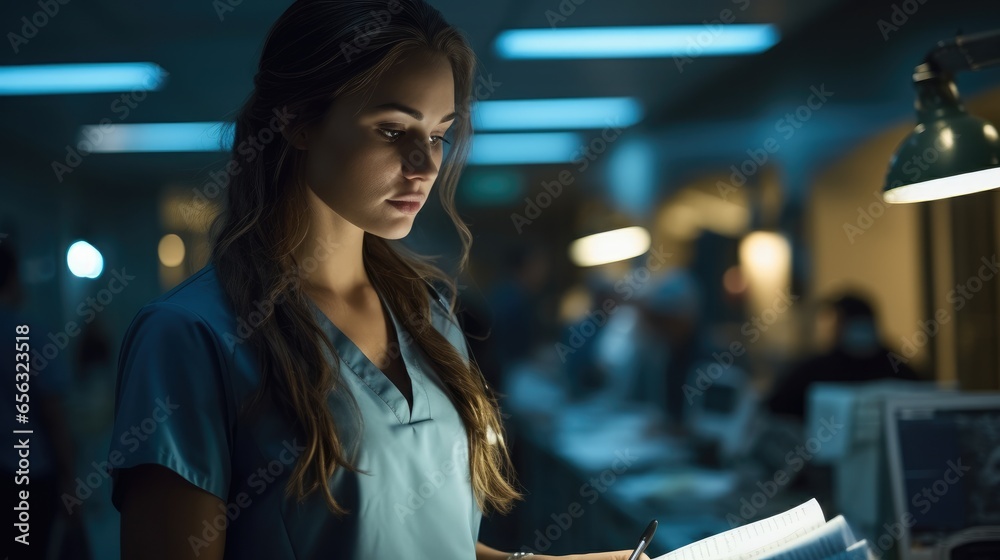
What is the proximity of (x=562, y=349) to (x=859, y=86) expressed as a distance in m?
2.78

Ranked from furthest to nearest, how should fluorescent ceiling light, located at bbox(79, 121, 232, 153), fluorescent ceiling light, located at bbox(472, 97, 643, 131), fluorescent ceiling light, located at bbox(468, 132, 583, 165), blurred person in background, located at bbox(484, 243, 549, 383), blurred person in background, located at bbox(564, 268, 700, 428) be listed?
fluorescent ceiling light, located at bbox(468, 132, 583, 165)
blurred person in background, located at bbox(484, 243, 549, 383)
fluorescent ceiling light, located at bbox(472, 97, 643, 131)
blurred person in background, located at bbox(564, 268, 700, 428)
fluorescent ceiling light, located at bbox(79, 121, 232, 153)

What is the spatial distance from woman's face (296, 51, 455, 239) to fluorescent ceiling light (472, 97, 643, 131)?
9.81 feet

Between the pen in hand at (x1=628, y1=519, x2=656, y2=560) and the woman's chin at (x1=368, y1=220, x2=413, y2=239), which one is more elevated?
the woman's chin at (x1=368, y1=220, x2=413, y2=239)

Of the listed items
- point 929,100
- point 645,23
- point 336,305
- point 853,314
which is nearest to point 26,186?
point 336,305

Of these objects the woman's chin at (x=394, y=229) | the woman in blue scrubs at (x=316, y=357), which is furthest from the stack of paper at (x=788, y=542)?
the woman's chin at (x=394, y=229)

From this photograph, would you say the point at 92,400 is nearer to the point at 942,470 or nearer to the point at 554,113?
the point at 942,470

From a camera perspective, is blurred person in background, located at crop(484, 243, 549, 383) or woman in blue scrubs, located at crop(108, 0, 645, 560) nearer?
woman in blue scrubs, located at crop(108, 0, 645, 560)

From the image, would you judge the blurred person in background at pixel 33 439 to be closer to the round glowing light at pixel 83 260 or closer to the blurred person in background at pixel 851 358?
the round glowing light at pixel 83 260

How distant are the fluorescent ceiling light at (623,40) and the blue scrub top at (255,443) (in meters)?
2.02

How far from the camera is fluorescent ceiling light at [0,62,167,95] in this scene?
2.42 meters

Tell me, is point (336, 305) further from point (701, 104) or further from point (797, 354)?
point (701, 104)

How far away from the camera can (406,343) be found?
3.86ft

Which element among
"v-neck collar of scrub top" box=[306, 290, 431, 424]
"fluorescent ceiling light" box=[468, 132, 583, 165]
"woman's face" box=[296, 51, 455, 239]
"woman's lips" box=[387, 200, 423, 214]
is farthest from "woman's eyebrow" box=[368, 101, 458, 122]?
"fluorescent ceiling light" box=[468, 132, 583, 165]

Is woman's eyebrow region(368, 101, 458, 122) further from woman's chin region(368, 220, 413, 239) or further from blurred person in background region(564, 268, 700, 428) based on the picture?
blurred person in background region(564, 268, 700, 428)
